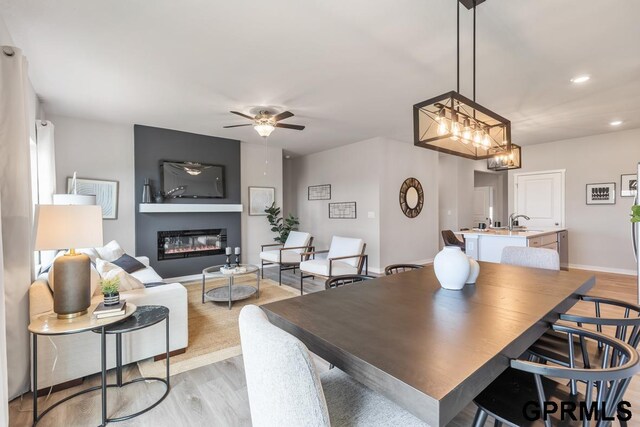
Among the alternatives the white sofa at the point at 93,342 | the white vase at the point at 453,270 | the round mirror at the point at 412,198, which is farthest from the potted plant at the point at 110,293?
the round mirror at the point at 412,198

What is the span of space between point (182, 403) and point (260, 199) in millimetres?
4636

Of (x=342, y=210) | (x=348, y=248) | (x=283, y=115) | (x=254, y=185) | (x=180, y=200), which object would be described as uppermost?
(x=283, y=115)

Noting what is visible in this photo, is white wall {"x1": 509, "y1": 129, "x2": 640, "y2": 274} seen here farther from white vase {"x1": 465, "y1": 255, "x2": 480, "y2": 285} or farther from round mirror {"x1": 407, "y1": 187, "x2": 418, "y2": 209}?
white vase {"x1": 465, "y1": 255, "x2": 480, "y2": 285}

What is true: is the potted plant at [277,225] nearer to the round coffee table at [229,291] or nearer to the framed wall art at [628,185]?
the round coffee table at [229,291]

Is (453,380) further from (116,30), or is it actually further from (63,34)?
(63,34)

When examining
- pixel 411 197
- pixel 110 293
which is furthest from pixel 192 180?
pixel 411 197

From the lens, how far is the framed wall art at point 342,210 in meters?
6.29

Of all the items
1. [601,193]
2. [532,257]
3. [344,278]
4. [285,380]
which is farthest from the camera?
[601,193]

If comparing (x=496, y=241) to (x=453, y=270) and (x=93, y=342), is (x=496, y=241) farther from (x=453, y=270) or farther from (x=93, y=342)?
(x=93, y=342)

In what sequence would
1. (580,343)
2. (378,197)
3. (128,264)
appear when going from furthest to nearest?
1. (378,197)
2. (128,264)
3. (580,343)

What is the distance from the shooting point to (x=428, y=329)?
118cm

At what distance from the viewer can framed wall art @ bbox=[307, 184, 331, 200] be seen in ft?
22.6

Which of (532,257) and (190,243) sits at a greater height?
(532,257)
